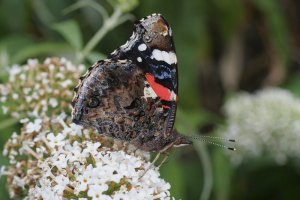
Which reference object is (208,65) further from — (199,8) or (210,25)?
(199,8)

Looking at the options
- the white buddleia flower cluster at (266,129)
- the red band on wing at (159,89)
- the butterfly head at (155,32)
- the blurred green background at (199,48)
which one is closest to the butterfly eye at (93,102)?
the red band on wing at (159,89)

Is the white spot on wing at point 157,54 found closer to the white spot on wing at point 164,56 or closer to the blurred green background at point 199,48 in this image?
the white spot on wing at point 164,56

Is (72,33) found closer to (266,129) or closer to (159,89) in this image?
(159,89)

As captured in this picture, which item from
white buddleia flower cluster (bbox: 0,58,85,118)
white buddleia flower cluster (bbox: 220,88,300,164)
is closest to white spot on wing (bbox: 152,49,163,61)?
white buddleia flower cluster (bbox: 0,58,85,118)

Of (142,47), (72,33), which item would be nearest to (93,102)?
(142,47)

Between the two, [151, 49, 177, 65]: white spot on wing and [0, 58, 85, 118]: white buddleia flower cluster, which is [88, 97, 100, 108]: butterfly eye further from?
[151, 49, 177, 65]: white spot on wing

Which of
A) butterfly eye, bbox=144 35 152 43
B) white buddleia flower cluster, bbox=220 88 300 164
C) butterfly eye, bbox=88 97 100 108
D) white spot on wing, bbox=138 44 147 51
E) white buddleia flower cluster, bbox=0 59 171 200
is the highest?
butterfly eye, bbox=144 35 152 43
